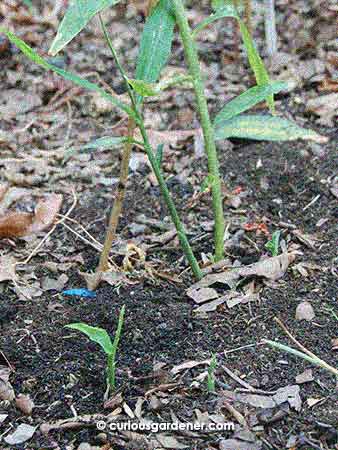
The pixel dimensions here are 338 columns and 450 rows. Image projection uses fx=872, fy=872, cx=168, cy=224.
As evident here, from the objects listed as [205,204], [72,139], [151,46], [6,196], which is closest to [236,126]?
[151,46]

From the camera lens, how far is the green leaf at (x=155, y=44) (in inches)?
71.4

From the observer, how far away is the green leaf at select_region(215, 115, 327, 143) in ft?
6.07

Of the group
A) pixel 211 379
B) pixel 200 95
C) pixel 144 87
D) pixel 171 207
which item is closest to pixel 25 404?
pixel 211 379

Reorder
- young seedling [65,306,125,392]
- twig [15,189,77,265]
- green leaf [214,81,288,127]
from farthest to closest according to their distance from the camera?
twig [15,189,77,265]
green leaf [214,81,288,127]
young seedling [65,306,125,392]

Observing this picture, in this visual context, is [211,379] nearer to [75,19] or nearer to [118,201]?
[118,201]

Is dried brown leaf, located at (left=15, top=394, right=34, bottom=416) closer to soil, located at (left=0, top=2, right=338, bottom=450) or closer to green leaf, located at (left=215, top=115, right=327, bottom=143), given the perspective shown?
soil, located at (left=0, top=2, right=338, bottom=450)

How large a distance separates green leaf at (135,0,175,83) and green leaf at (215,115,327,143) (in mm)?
206

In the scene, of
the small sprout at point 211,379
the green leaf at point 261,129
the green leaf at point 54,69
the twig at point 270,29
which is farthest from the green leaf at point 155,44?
the twig at point 270,29

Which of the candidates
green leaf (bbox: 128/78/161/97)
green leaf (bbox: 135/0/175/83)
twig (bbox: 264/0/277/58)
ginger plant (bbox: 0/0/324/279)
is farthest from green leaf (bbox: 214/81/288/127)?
twig (bbox: 264/0/277/58)

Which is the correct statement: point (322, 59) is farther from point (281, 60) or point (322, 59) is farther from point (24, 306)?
point (24, 306)

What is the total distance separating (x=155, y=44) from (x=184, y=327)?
60 centimetres

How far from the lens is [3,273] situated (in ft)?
6.88

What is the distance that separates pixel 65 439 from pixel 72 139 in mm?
1444

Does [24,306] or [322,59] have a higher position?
[322,59]
